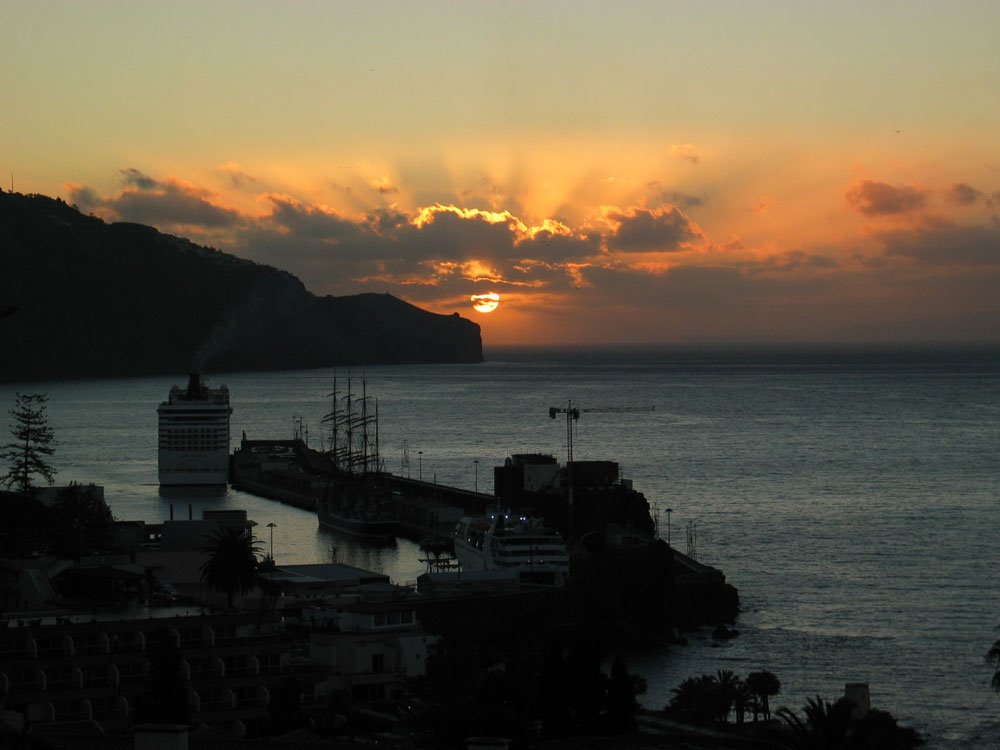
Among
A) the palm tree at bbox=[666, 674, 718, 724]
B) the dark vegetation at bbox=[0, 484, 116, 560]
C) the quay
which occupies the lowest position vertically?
the palm tree at bbox=[666, 674, 718, 724]

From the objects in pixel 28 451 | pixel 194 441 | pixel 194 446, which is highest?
pixel 28 451

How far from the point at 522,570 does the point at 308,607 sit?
30.9 feet

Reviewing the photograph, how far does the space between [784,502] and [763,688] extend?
38.5m

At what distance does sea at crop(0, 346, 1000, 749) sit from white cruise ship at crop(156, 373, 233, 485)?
189 cm

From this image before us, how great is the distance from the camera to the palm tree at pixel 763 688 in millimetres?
28469

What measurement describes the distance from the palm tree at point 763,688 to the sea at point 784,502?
1185 millimetres

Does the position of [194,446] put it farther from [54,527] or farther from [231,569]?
[231,569]

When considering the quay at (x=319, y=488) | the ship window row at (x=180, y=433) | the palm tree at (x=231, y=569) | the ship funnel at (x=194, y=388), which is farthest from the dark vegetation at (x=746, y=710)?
the ship funnel at (x=194, y=388)

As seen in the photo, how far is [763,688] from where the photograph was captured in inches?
1128

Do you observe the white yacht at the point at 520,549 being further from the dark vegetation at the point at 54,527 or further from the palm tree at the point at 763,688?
the palm tree at the point at 763,688

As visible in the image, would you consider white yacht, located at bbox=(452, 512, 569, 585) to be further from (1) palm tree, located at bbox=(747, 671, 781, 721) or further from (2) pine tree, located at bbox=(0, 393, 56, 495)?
(2) pine tree, located at bbox=(0, 393, 56, 495)

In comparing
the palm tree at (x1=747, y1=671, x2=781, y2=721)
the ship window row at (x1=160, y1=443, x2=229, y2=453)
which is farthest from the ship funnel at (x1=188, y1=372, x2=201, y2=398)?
the palm tree at (x1=747, y1=671, x2=781, y2=721)

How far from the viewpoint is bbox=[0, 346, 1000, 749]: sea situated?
3484cm

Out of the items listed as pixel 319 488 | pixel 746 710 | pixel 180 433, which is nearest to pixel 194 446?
pixel 180 433
